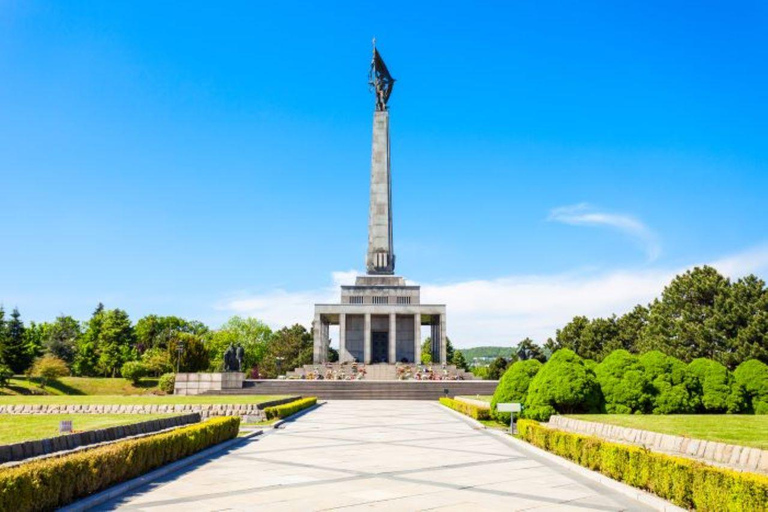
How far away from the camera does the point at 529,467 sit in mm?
12203

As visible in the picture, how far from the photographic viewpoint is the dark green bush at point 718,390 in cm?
1886

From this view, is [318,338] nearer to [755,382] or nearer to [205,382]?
[205,382]

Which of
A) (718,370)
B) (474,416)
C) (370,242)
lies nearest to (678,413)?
(718,370)

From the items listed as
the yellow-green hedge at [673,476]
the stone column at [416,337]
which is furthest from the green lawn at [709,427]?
the stone column at [416,337]

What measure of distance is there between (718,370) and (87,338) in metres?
85.5

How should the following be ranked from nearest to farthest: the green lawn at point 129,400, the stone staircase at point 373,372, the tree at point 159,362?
1. the green lawn at point 129,400
2. the stone staircase at point 373,372
3. the tree at point 159,362

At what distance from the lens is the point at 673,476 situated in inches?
339

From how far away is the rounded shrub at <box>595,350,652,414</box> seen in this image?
18172 millimetres

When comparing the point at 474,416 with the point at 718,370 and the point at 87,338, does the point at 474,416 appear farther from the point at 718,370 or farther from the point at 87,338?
the point at 87,338

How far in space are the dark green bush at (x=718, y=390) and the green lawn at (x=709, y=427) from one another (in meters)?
3.20

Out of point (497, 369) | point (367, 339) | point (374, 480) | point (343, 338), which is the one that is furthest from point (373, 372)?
point (374, 480)

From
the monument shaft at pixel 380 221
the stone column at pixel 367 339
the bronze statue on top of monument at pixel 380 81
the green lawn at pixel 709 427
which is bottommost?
the green lawn at pixel 709 427

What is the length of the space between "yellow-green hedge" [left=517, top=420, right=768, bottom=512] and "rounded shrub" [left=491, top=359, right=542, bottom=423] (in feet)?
21.8

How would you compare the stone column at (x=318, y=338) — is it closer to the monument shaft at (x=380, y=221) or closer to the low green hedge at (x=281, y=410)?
the monument shaft at (x=380, y=221)
